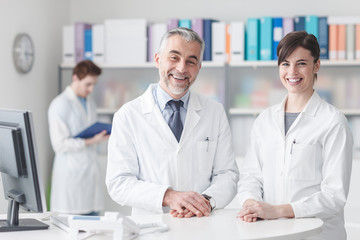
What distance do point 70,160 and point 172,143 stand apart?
2.35 m

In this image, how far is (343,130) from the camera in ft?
7.61

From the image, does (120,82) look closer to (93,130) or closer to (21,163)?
(93,130)

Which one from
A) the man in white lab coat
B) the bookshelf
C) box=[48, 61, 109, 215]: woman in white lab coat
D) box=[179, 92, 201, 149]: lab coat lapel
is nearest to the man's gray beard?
the man in white lab coat

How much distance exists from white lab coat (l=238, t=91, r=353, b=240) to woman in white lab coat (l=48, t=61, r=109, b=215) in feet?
7.54

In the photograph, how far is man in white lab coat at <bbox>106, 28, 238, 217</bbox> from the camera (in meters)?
2.33

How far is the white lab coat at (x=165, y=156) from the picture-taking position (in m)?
2.35

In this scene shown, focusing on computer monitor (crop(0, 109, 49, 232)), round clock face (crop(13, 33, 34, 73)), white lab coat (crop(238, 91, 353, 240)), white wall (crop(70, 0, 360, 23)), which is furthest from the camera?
white wall (crop(70, 0, 360, 23))

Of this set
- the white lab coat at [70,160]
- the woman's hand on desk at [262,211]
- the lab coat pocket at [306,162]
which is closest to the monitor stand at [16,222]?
the woman's hand on desk at [262,211]

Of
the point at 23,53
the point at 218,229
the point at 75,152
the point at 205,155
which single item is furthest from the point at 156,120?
the point at 23,53

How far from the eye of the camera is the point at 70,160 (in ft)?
15.0

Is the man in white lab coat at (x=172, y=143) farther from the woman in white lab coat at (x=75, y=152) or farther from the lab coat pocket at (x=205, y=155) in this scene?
the woman in white lab coat at (x=75, y=152)

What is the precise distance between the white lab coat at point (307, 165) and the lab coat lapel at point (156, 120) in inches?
14.4

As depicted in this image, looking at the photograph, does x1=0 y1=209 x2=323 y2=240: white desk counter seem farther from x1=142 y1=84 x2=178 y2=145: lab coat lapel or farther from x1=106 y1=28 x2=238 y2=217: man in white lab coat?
x1=142 y1=84 x2=178 y2=145: lab coat lapel

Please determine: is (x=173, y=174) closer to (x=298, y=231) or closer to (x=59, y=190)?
(x=298, y=231)
